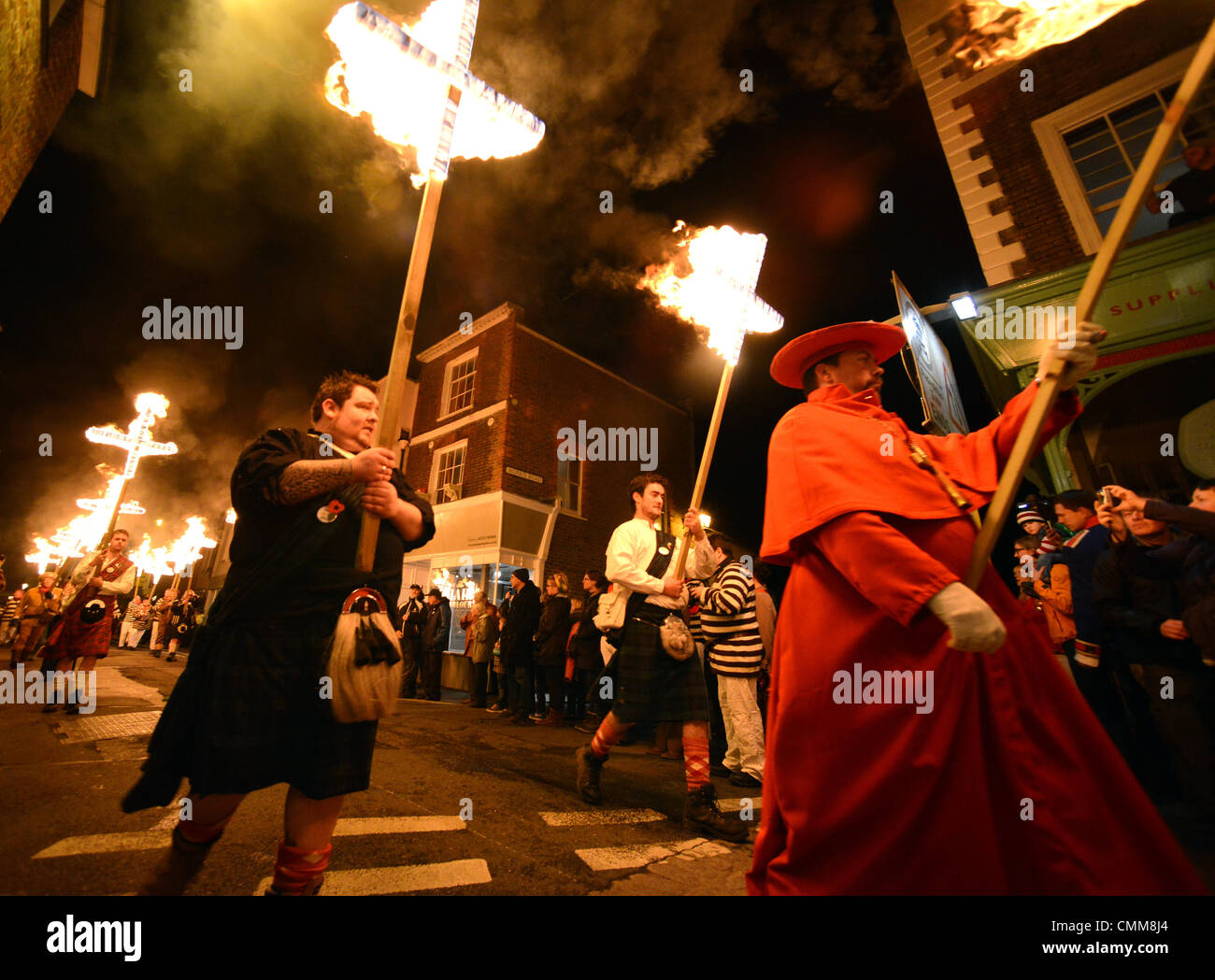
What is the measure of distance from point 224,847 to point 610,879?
1833mm

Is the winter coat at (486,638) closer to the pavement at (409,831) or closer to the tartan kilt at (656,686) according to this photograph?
the pavement at (409,831)

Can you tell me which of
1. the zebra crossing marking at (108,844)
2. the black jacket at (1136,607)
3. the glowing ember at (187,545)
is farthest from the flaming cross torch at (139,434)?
the glowing ember at (187,545)

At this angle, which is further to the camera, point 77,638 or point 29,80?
point 29,80

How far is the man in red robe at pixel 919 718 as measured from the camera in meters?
1.40

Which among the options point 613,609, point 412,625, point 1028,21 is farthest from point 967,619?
point 412,625

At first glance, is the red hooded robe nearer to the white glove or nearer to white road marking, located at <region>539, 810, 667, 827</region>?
the white glove

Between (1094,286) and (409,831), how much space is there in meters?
3.82

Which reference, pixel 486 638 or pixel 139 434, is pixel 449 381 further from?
pixel 486 638

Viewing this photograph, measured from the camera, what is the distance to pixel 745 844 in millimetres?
2992

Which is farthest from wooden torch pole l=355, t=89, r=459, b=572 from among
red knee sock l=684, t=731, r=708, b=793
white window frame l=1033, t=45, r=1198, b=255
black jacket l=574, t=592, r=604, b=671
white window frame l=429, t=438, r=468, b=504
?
white window frame l=429, t=438, r=468, b=504

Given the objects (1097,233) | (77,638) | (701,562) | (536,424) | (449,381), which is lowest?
(77,638)

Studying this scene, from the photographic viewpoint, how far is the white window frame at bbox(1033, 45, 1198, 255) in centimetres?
646

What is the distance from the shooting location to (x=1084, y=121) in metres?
7.10
